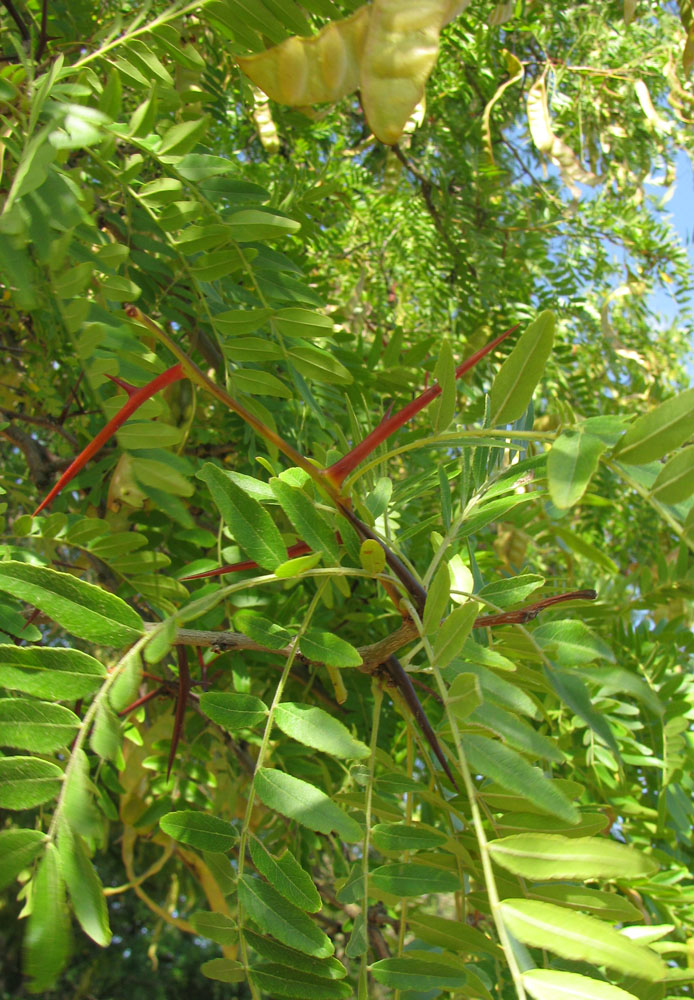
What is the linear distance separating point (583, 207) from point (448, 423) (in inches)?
52.0

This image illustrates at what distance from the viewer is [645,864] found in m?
0.33

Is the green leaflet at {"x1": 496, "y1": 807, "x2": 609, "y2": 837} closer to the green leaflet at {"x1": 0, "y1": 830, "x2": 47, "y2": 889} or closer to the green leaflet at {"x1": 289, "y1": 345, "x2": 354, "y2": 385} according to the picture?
the green leaflet at {"x1": 0, "y1": 830, "x2": 47, "y2": 889}

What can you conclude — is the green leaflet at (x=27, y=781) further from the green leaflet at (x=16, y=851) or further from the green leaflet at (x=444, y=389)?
the green leaflet at (x=444, y=389)

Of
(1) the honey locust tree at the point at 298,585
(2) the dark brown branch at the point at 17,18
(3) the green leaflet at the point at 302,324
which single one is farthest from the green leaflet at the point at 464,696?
(2) the dark brown branch at the point at 17,18

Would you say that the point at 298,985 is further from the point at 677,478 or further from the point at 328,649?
the point at 677,478

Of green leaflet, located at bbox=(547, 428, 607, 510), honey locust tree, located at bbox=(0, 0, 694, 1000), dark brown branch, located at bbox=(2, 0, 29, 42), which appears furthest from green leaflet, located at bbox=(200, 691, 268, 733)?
dark brown branch, located at bbox=(2, 0, 29, 42)

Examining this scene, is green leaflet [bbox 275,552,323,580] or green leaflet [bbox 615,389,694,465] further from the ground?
green leaflet [bbox 615,389,694,465]

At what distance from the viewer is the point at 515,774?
0.36 metres

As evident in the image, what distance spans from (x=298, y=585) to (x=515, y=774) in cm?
45

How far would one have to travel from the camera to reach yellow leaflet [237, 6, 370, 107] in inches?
19.6

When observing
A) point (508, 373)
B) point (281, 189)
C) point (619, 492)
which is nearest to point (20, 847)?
point (508, 373)

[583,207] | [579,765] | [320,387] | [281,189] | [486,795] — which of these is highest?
[583,207]

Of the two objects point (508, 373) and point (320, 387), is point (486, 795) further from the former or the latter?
point (320, 387)

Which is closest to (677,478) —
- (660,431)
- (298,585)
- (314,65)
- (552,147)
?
(660,431)
